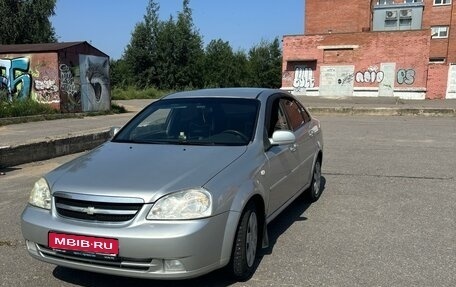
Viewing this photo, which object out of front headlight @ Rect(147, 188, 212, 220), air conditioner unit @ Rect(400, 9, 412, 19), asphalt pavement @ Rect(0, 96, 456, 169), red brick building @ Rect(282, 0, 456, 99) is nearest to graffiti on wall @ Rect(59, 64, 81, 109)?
asphalt pavement @ Rect(0, 96, 456, 169)

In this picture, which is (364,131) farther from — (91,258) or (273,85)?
(273,85)

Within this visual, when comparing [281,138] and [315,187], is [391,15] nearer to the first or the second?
[315,187]

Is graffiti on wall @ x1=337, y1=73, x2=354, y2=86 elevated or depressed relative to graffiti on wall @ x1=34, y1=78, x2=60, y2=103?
elevated

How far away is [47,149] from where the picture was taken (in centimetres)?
981

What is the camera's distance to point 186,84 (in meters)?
50.6

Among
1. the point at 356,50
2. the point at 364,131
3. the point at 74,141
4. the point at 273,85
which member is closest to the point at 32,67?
the point at 74,141

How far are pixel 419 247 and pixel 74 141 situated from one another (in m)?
8.14

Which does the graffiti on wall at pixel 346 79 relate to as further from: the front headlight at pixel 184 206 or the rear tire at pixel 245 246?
the front headlight at pixel 184 206

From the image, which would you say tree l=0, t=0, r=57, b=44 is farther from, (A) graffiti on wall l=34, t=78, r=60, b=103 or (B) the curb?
(B) the curb

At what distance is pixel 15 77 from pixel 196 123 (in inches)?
673

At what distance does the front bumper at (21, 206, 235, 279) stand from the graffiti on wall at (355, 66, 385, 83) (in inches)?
1371

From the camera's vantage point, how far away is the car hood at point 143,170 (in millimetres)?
3371

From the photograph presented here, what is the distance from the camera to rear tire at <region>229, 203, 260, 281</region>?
11.9ft

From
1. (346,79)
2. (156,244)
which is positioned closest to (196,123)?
(156,244)
